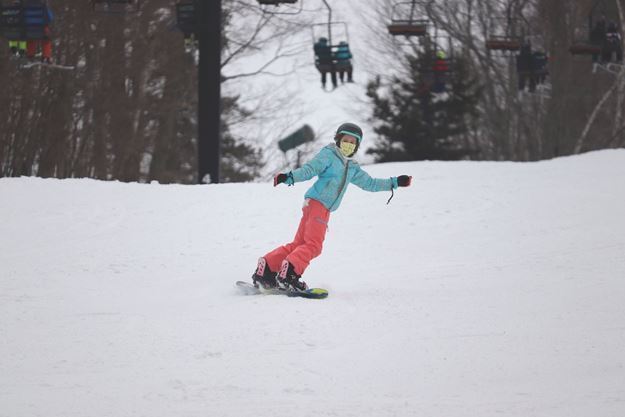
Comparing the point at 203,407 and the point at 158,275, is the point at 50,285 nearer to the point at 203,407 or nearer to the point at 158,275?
the point at 158,275

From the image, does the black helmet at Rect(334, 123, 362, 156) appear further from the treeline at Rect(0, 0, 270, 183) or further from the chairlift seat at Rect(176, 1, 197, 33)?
the treeline at Rect(0, 0, 270, 183)

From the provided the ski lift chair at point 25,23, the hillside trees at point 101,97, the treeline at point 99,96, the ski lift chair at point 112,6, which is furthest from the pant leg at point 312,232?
the treeline at point 99,96

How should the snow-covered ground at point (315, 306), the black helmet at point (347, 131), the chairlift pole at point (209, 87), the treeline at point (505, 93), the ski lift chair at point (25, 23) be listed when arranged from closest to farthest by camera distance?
the snow-covered ground at point (315, 306) → the black helmet at point (347, 131) → the ski lift chair at point (25, 23) → the chairlift pole at point (209, 87) → the treeline at point (505, 93)

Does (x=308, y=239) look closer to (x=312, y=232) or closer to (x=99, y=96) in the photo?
(x=312, y=232)

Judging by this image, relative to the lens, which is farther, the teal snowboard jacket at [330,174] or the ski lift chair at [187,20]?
the ski lift chair at [187,20]

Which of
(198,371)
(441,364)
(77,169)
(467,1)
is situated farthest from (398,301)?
(467,1)

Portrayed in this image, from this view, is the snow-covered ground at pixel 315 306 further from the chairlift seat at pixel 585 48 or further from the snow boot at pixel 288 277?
the chairlift seat at pixel 585 48

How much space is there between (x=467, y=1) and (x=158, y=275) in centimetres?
3545

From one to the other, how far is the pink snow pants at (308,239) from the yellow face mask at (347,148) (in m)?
0.42

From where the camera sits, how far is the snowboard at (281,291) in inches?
295

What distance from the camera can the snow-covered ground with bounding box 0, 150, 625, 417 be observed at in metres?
5.34

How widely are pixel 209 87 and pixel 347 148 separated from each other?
814 centimetres

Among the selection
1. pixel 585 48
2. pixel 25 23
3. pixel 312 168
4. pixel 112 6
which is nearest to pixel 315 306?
pixel 312 168

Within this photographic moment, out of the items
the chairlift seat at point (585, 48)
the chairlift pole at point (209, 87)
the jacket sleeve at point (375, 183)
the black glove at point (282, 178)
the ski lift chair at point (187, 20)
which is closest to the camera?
the black glove at point (282, 178)
